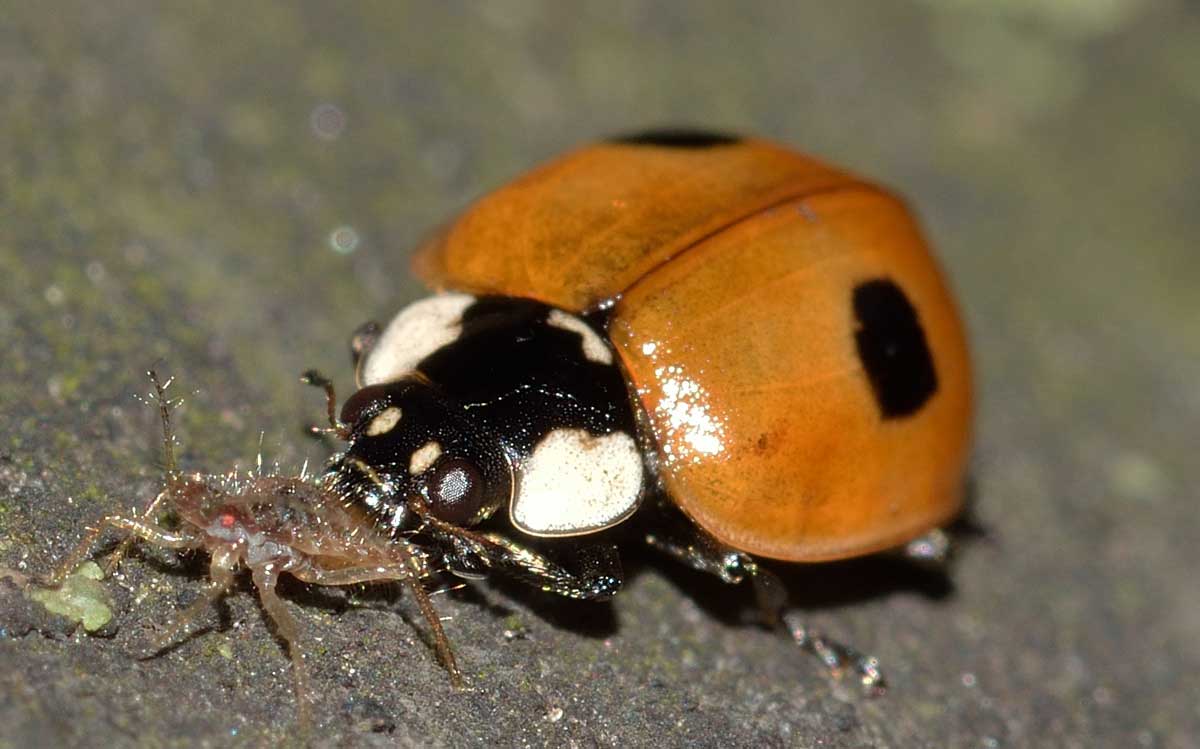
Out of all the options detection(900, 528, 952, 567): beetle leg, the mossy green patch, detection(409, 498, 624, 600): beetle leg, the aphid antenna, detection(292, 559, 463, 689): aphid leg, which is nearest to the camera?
the mossy green patch

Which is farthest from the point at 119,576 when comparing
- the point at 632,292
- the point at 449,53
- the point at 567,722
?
the point at 449,53

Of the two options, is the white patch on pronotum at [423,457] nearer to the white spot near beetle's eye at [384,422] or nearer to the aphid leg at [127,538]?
the white spot near beetle's eye at [384,422]

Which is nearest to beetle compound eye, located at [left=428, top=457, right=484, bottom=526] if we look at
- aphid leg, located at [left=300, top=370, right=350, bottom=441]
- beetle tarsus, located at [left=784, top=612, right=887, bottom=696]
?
aphid leg, located at [left=300, top=370, right=350, bottom=441]

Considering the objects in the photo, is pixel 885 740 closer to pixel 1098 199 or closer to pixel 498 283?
pixel 498 283

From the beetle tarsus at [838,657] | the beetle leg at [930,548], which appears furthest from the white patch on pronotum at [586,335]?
the beetle leg at [930,548]

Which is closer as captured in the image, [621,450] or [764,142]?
[621,450]

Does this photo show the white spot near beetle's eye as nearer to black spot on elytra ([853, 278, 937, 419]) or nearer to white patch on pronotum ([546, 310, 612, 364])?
white patch on pronotum ([546, 310, 612, 364])

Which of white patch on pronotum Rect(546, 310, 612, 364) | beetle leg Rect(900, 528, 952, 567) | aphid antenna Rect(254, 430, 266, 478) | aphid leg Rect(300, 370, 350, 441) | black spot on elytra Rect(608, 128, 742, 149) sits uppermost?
black spot on elytra Rect(608, 128, 742, 149)
